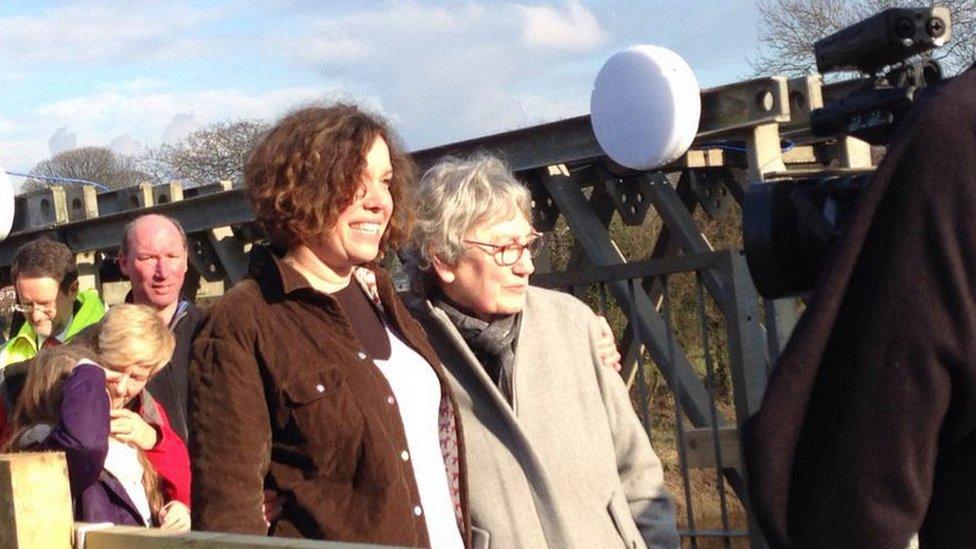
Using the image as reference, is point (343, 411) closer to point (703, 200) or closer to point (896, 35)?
point (896, 35)

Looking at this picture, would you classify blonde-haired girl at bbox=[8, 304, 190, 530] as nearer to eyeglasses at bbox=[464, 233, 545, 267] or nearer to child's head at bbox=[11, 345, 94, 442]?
child's head at bbox=[11, 345, 94, 442]

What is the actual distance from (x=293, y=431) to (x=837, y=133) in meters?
1.17

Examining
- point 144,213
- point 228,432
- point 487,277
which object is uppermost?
point 144,213

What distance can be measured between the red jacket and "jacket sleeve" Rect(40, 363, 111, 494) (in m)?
0.28

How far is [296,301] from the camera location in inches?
107

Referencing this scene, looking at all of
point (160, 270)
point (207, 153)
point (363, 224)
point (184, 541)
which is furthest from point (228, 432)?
point (207, 153)

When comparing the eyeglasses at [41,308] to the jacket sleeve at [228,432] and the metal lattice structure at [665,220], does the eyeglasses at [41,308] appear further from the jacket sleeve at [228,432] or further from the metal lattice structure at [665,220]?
the jacket sleeve at [228,432]

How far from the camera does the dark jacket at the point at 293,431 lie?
2553 mm

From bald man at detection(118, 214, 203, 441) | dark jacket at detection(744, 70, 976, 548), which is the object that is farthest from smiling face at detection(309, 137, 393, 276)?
bald man at detection(118, 214, 203, 441)

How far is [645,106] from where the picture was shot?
16.4ft

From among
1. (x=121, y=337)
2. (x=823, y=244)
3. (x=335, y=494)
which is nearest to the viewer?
(x=823, y=244)

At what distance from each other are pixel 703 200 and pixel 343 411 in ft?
15.6

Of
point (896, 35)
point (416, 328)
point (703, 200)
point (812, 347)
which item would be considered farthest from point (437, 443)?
point (703, 200)

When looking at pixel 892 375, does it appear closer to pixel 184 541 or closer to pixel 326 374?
pixel 184 541
